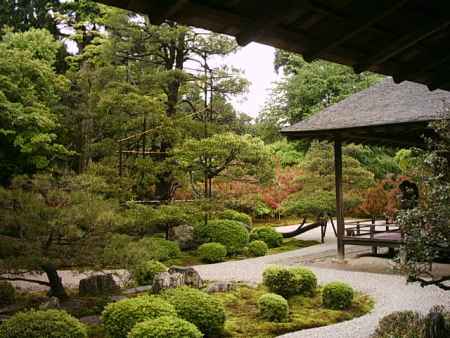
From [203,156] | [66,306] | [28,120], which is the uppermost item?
[28,120]

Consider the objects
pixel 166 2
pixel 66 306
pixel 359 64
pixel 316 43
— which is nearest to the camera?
pixel 166 2

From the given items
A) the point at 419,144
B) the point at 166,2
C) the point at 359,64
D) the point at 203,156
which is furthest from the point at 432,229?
the point at 419,144

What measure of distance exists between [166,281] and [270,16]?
5317mm

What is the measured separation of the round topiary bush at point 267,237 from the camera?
48.0 feet

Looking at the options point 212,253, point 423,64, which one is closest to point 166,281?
point 212,253

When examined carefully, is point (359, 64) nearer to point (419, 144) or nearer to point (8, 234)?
point (8, 234)

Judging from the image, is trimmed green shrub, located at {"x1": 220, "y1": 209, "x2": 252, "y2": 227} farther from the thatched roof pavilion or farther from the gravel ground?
the thatched roof pavilion

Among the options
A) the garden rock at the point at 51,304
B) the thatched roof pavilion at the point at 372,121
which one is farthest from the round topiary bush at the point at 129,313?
the thatched roof pavilion at the point at 372,121

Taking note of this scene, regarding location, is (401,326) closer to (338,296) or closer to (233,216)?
(338,296)

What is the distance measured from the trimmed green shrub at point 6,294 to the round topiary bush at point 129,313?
9.91ft

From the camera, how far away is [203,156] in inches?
492

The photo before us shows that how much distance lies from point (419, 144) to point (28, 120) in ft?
35.7

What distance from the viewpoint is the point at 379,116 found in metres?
10.2

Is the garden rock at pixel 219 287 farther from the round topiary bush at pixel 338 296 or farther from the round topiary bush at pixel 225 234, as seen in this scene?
the round topiary bush at pixel 225 234
